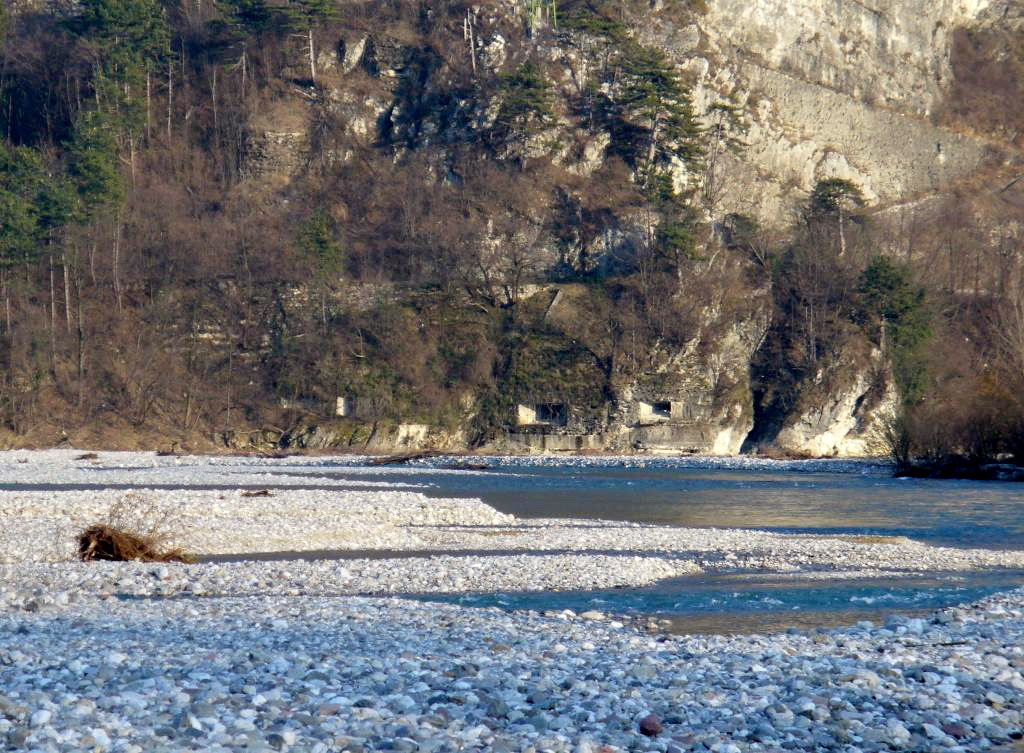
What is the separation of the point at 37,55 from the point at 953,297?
62.0m

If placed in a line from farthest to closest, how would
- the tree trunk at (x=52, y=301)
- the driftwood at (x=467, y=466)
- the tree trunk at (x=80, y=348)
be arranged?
1. the tree trunk at (x=52, y=301)
2. the tree trunk at (x=80, y=348)
3. the driftwood at (x=467, y=466)

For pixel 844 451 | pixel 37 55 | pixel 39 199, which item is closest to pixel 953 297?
pixel 844 451

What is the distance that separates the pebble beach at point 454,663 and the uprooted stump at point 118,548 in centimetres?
46

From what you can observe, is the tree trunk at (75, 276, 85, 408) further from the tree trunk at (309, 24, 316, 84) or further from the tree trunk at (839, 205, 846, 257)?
the tree trunk at (839, 205, 846, 257)

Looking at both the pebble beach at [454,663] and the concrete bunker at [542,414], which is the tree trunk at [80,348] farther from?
the pebble beach at [454,663]

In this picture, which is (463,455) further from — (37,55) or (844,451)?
(37,55)

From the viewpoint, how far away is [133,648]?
998 cm

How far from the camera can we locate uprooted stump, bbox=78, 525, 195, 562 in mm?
17516

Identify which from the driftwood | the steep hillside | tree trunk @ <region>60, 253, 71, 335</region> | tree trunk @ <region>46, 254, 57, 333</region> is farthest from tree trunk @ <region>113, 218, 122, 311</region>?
the driftwood

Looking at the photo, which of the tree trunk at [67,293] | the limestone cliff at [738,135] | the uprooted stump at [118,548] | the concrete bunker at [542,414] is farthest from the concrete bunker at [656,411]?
the uprooted stump at [118,548]

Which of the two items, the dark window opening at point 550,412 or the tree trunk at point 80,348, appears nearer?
the tree trunk at point 80,348

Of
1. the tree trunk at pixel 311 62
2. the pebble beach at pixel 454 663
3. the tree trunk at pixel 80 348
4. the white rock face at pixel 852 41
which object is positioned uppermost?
the white rock face at pixel 852 41

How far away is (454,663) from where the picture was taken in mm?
9422

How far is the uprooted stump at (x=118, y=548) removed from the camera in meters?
17.5
